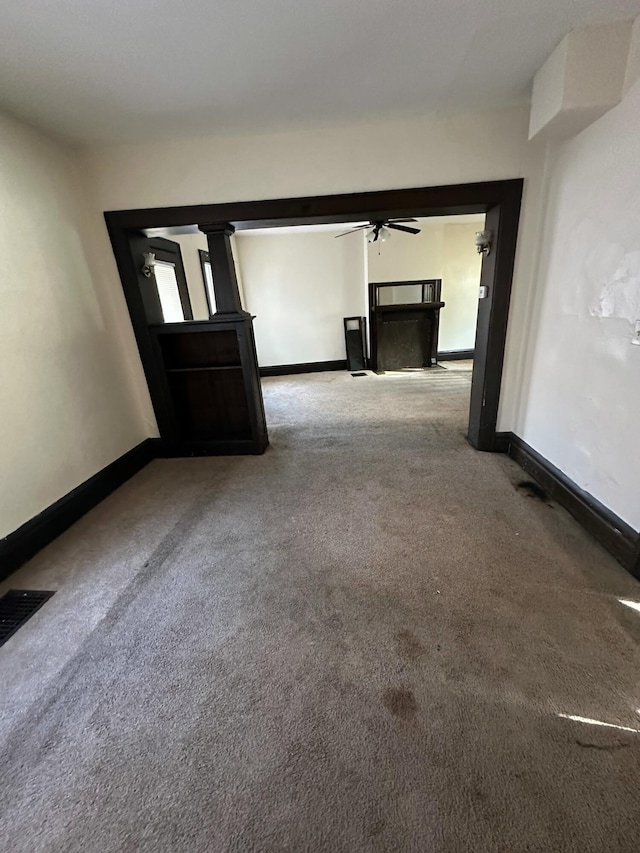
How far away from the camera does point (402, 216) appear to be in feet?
8.86

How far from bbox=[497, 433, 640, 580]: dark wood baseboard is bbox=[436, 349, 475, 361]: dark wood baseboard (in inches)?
176

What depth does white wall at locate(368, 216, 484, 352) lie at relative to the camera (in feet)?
19.5

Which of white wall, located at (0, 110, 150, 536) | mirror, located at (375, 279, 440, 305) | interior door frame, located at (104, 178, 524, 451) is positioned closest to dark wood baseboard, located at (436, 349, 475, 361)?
mirror, located at (375, 279, 440, 305)

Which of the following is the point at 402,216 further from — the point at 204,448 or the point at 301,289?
the point at 301,289

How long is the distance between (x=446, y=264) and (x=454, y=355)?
171 centimetres

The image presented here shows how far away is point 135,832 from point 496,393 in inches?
123

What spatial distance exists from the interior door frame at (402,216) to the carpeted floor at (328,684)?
126 cm

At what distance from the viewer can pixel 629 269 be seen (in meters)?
1.69

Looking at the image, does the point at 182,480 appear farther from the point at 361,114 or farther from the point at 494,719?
the point at 361,114

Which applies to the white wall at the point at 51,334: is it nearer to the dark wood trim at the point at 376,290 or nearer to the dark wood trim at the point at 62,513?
the dark wood trim at the point at 62,513

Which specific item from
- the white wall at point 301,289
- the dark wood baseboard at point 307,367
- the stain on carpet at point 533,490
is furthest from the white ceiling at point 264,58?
the dark wood baseboard at point 307,367

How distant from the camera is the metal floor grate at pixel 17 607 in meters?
1.59

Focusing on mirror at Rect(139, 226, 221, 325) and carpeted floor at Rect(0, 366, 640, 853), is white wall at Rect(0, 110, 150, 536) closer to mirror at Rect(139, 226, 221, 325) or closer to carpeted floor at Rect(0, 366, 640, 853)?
carpeted floor at Rect(0, 366, 640, 853)

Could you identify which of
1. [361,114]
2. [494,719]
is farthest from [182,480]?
[361,114]
